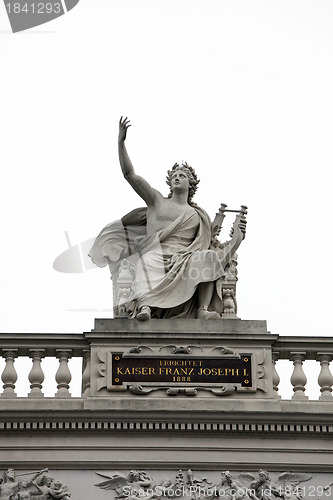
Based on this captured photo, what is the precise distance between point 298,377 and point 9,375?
4179mm

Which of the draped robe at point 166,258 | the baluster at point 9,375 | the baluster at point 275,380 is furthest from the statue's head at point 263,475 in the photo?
the baluster at point 9,375

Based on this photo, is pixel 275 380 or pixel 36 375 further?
pixel 275 380

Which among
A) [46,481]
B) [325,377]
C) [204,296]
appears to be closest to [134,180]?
[204,296]

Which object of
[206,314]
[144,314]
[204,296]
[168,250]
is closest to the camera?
[144,314]

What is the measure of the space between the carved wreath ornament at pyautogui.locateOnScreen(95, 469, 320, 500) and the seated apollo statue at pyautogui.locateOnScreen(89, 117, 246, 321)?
8.27 ft

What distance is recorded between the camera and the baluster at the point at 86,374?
1945cm

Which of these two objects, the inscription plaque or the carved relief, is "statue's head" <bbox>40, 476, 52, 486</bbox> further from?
the inscription plaque

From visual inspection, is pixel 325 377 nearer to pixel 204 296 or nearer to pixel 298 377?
pixel 298 377

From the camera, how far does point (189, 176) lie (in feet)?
71.6

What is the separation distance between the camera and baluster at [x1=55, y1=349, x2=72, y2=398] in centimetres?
1942

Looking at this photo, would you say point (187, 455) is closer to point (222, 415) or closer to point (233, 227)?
point (222, 415)

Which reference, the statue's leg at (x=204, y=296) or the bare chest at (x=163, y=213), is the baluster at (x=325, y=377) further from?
the bare chest at (x=163, y=213)

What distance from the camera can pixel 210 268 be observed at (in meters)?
Result: 20.6

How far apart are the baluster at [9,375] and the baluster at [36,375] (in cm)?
24
